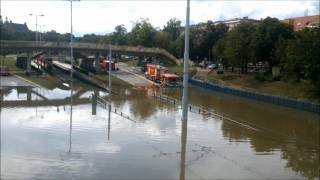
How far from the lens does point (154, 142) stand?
32062 millimetres

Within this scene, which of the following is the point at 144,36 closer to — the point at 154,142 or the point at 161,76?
the point at 161,76

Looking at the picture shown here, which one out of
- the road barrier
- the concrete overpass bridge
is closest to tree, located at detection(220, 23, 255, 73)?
the road barrier

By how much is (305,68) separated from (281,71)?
13385 millimetres

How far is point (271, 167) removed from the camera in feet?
88.3

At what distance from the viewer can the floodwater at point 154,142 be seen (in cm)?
2461

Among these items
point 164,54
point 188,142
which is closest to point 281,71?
point 164,54

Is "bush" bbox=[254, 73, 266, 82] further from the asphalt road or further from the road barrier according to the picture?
the asphalt road

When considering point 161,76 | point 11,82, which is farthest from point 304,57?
point 11,82

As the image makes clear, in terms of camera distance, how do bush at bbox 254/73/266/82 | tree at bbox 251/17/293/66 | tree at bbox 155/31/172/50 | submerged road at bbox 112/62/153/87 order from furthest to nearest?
tree at bbox 155/31/172/50, submerged road at bbox 112/62/153/87, tree at bbox 251/17/293/66, bush at bbox 254/73/266/82

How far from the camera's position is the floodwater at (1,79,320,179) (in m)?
24.6

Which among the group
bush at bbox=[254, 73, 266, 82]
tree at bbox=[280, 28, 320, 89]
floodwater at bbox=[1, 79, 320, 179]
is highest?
tree at bbox=[280, 28, 320, 89]

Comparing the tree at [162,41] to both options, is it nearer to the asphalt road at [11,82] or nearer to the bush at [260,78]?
the asphalt road at [11,82]

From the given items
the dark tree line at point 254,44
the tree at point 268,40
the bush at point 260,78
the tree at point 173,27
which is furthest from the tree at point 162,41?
the bush at point 260,78

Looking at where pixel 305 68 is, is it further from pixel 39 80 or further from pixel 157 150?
pixel 39 80
